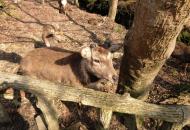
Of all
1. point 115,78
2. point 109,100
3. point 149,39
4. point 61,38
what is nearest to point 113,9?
point 61,38

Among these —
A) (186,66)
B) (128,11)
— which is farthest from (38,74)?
(128,11)

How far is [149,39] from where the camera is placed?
4.60m

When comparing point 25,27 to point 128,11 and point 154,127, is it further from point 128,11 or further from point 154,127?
point 154,127

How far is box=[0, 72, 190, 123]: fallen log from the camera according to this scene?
461 cm

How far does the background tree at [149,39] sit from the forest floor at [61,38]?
99cm

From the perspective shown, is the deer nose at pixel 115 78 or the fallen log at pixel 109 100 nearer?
the fallen log at pixel 109 100

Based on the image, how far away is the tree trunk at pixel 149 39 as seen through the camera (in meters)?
3.87

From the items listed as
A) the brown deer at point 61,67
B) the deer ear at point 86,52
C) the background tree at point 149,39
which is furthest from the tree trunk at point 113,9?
the background tree at point 149,39

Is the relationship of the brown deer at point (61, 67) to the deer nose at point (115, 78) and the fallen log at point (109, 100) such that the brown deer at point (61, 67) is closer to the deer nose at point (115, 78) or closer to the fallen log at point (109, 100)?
the deer nose at point (115, 78)

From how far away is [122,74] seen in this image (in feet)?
20.2

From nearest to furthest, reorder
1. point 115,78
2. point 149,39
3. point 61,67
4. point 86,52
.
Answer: point 149,39 → point 115,78 → point 86,52 → point 61,67

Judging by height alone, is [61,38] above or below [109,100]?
below

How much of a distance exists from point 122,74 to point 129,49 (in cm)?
90

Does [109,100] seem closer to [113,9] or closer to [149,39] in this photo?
[149,39]
